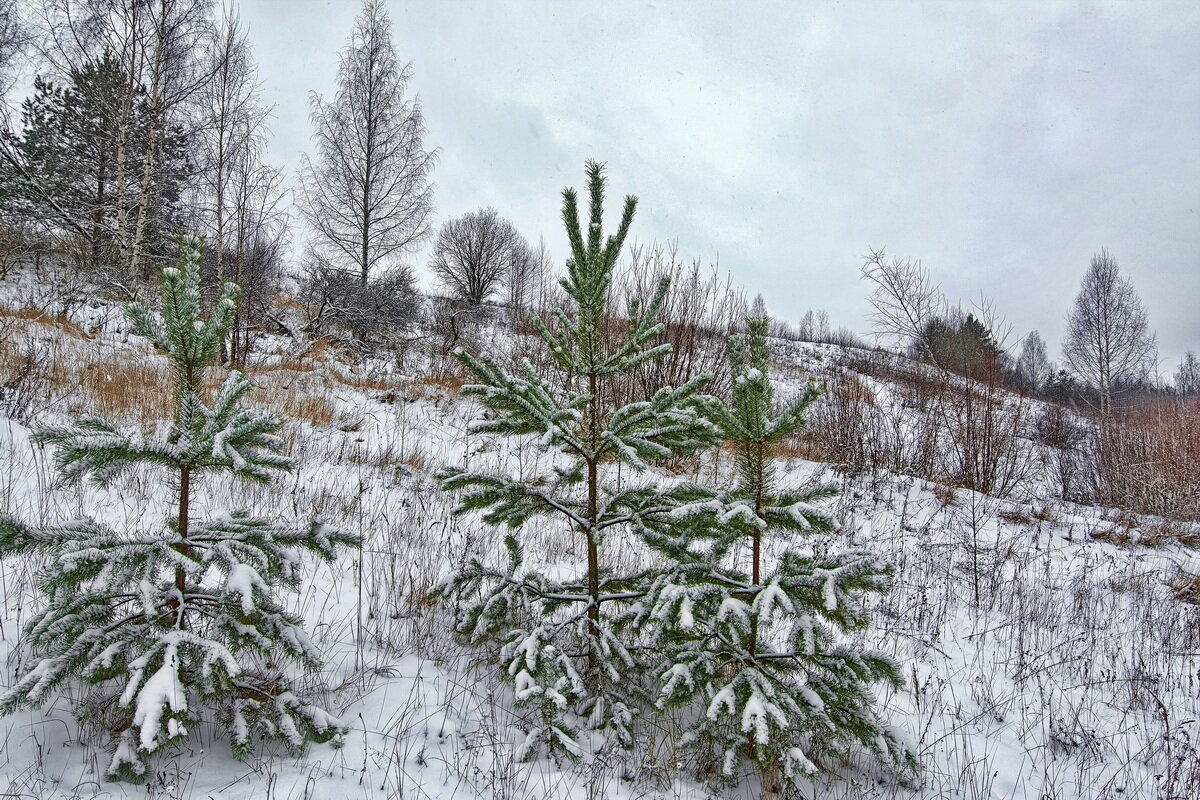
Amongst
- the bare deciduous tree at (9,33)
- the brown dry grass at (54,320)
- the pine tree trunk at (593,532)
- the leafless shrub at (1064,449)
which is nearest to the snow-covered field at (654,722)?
the pine tree trunk at (593,532)

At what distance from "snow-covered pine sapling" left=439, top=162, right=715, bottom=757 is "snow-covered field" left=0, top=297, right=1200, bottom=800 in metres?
0.22

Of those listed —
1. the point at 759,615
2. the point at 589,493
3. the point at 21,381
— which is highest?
the point at 21,381

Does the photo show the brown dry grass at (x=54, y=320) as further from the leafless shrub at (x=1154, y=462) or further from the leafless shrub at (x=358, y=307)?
the leafless shrub at (x=1154, y=462)

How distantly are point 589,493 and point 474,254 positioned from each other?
96.2ft

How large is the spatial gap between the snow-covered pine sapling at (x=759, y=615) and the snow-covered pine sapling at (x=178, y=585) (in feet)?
3.71

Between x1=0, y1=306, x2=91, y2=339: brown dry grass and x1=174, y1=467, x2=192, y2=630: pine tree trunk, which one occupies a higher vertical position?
x1=0, y1=306, x2=91, y2=339: brown dry grass

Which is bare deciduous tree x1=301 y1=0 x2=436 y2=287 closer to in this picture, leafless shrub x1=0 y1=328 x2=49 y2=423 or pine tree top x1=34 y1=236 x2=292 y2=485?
leafless shrub x1=0 y1=328 x2=49 y2=423

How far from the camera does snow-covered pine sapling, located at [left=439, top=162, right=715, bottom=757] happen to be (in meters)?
1.87

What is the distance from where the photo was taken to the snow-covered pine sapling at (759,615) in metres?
1.57

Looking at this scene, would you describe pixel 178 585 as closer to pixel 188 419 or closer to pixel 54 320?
pixel 188 419

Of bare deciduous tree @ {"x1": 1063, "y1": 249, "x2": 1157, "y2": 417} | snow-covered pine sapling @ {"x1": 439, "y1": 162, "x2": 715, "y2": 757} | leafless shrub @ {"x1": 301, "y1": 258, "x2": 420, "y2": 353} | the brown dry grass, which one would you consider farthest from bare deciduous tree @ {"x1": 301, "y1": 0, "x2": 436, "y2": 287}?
bare deciduous tree @ {"x1": 1063, "y1": 249, "x2": 1157, "y2": 417}

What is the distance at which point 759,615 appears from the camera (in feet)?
4.98

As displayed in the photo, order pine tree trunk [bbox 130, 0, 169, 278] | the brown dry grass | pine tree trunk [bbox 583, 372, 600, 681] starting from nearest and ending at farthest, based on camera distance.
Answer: pine tree trunk [bbox 583, 372, 600, 681] < the brown dry grass < pine tree trunk [bbox 130, 0, 169, 278]

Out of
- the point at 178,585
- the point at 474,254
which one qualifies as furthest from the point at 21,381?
the point at 474,254
